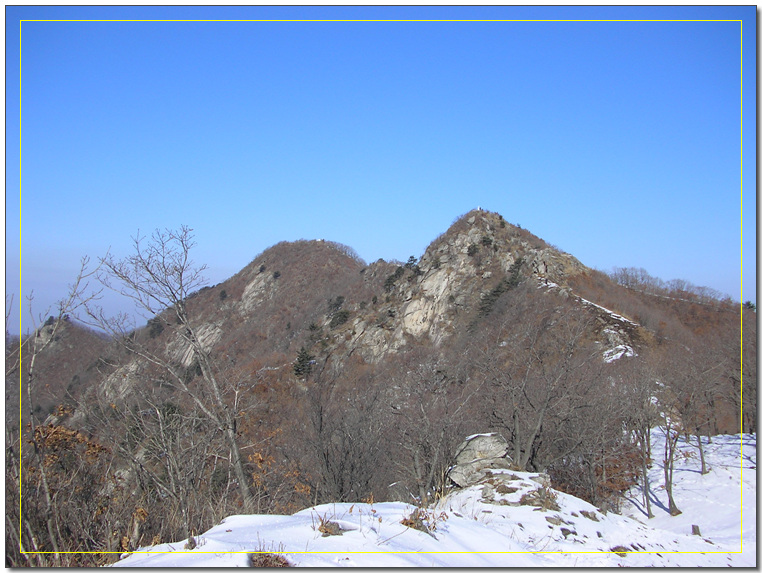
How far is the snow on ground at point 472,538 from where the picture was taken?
4430 mm

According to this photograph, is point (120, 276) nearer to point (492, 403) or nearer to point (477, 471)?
point (477, 471)

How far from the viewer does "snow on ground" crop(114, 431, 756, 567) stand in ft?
14.5

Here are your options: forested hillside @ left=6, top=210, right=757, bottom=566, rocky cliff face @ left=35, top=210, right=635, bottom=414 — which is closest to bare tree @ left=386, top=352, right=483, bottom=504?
forested hillside @ left=6, top=210, right=757, bottom=566

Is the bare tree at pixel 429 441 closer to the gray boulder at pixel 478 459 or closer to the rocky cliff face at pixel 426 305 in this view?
the gray boulder at pixel 478 459

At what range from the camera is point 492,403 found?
1656 centimetres

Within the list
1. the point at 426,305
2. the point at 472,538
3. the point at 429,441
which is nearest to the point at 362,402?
the point at 429,441

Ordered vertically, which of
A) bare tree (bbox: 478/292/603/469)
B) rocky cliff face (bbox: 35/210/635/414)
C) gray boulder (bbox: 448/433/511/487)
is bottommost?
gray boulder (bbox: 448/433/511/487)

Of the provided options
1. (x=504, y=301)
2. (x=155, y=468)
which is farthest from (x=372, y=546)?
(x=504, y=301)

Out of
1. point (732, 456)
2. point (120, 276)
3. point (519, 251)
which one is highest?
point (519, 251)

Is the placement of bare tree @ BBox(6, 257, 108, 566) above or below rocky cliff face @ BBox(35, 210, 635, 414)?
below

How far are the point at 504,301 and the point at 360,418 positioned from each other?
26.9 m

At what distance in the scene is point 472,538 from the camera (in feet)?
17.9

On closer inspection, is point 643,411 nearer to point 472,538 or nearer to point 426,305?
point 472,538

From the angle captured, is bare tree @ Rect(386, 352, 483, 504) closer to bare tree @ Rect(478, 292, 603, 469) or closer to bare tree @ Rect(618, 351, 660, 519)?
bare tree @ Rect(478, 292, 603, 469)
